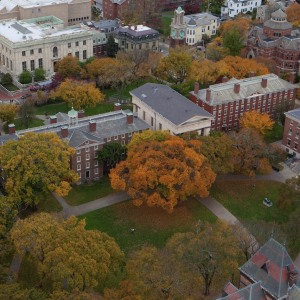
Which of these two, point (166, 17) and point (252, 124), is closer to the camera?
point (252, 124)

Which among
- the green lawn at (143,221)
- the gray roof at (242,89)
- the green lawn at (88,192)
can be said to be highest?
the gray roof at (242,89)

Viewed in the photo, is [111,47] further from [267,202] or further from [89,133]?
[267,202]

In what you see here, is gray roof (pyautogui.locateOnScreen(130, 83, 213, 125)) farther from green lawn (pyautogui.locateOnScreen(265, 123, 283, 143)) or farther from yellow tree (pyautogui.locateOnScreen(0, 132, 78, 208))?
yellow tree (pyautogui.locateOnScreen(0, 132, 78, 208))

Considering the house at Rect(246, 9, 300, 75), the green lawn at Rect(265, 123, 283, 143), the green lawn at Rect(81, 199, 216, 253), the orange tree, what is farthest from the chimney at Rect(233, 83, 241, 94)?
the house at Rect(246, 9, 300, 75)

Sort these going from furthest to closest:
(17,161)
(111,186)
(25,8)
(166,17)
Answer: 1. (166,17)
2. (25,8)
3. (111,186)
4. (17,161)

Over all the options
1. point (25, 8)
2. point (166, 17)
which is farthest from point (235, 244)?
point (166, 17)

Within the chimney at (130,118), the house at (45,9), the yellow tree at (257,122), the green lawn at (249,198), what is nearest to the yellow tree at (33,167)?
the chimney at (130,118)

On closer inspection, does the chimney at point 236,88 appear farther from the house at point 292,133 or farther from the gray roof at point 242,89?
the house at point 292,133

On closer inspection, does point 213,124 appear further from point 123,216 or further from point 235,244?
point 235,244
